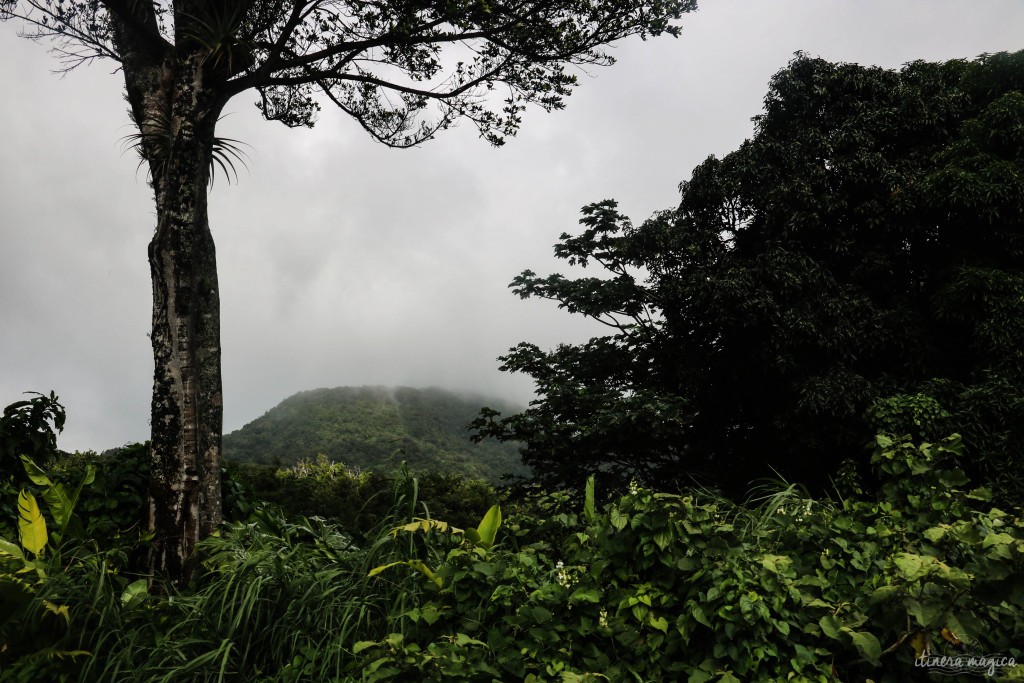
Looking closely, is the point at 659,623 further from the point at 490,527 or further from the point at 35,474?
the point at 35,474

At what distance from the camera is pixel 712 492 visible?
7570mm

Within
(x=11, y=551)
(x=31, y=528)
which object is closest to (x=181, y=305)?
(x=31, y=528)

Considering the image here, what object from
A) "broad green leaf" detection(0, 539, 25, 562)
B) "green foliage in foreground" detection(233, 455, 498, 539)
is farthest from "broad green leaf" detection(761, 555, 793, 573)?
"green foliage in foreground" detection(233, 455, 498, 539)

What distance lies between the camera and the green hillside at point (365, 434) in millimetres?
20312

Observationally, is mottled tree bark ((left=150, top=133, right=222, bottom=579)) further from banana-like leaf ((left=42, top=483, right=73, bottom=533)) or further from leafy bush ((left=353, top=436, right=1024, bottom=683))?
leafy bush ((left=353, top=436, right=1024, bottom=683))

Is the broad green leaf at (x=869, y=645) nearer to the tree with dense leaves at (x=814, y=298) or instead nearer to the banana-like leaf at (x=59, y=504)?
the banana-like leaf at (x=59, y=504)

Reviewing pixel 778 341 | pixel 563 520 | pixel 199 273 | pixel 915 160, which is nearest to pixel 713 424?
pixel 778 341

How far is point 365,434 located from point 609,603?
67.7 feet

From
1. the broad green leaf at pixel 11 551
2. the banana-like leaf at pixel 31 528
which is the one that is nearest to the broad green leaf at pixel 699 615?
the broad green leaf at pixel 11 551

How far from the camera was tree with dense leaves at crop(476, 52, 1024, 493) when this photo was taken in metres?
9.89

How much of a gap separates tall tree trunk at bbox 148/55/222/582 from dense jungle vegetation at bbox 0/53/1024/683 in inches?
17.7

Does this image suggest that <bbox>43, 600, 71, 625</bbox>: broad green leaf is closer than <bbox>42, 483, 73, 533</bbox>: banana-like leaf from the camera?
Yes

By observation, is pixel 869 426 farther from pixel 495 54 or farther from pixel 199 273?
pixel 199 273

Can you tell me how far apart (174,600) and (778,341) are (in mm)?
8920
